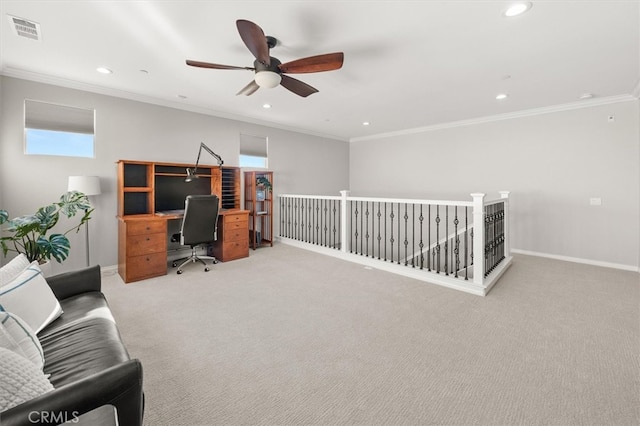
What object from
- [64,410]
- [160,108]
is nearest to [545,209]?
[64,410]

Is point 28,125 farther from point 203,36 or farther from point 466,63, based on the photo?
point 466,63

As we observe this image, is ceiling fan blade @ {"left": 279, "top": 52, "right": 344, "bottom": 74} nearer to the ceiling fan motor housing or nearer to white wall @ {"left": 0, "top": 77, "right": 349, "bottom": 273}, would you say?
the ceiling fan motor housing

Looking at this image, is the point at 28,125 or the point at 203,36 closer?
the point at 203,36

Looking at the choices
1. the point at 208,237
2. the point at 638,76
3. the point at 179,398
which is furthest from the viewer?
the point at 208,237

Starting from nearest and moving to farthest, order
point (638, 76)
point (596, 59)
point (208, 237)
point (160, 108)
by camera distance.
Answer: point (596, 59) < point (638, 76) < point (208, 237) < point (160, 108)

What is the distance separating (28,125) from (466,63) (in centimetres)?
549

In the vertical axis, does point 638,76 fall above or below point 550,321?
above

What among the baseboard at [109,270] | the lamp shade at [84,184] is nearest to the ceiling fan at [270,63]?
the lamp shade at [84,184]

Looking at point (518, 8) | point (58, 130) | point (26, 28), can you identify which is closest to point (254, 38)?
point (518, 8)

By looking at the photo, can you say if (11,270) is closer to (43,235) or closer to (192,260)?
(43,235)

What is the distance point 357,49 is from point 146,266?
379cm

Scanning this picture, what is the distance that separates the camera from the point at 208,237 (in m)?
4.18

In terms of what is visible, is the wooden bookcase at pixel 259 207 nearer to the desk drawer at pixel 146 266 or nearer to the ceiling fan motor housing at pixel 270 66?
the desk drawer at pixel 146 266

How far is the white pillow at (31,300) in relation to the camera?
57.1 inches
